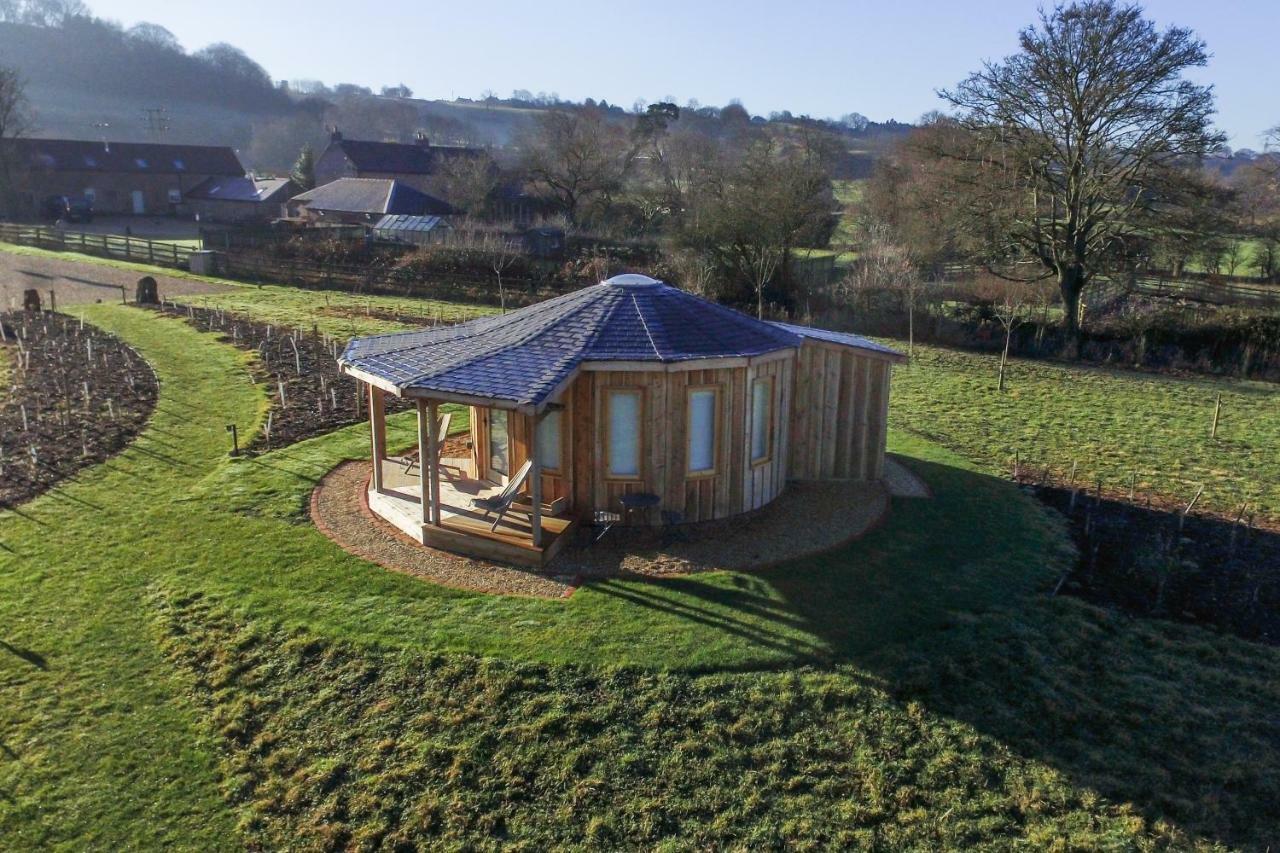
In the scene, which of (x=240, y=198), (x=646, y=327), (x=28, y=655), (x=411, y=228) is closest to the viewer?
(x=28, y=655)

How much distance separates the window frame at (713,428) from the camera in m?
12.3

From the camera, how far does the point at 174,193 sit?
65.6 metres

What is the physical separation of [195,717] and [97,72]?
133180 millimetres

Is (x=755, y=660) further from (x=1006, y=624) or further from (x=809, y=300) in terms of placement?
(x=809, y=300)

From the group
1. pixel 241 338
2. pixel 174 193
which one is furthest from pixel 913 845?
pixel 174 193

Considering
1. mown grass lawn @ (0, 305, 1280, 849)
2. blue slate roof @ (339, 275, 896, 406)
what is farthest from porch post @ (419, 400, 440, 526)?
mown grass lawn @ (0, 305, 1280, 849)

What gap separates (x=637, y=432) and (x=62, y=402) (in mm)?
12546

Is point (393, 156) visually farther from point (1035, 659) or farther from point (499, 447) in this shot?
point (1035, 659)

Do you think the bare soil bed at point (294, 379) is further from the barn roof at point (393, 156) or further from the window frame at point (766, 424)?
the barn roof at point (393, 156)

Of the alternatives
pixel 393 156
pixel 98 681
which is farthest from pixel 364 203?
pixel 98 681

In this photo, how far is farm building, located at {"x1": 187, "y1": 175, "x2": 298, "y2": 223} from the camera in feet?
198

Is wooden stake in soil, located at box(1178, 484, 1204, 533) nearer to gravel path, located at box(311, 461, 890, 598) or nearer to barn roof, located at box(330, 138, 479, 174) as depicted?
gravel path, located at box(311, 461, 890, 598)

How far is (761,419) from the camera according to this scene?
43.9 ft

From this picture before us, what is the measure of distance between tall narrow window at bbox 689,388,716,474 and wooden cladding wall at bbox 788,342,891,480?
264 cm
